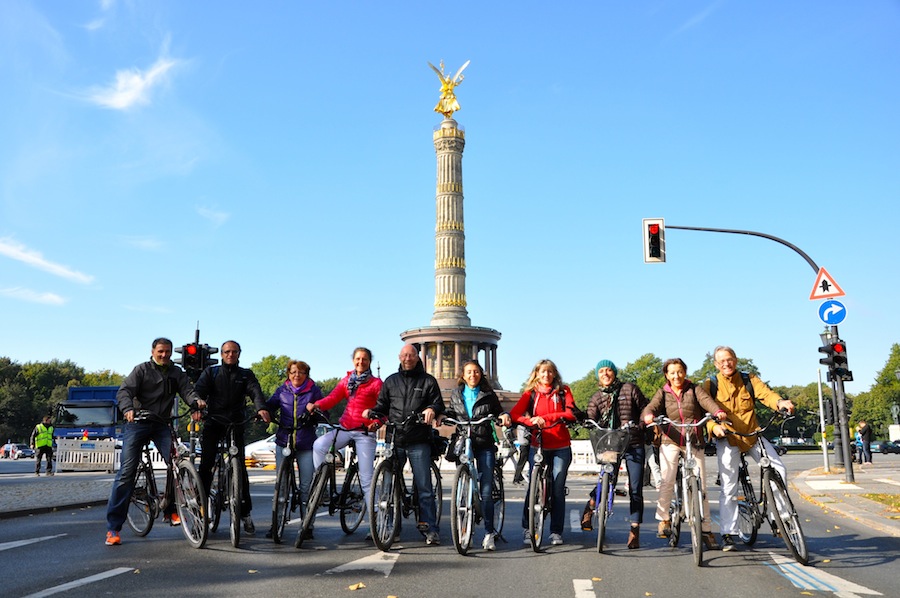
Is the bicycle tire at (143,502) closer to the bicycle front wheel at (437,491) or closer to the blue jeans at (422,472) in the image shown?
the blue jeans at (422,472)

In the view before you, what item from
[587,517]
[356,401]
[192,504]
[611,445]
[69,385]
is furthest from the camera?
[69,385]

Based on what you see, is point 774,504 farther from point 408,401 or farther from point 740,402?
point 408,401

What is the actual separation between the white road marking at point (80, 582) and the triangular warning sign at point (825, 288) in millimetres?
14176

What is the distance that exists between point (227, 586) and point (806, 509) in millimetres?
9930

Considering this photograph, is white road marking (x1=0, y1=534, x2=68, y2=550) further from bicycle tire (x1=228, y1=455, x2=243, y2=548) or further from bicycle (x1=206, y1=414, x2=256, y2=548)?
bicycle tire (x1=228, y1=455, x2=243, y2=548)

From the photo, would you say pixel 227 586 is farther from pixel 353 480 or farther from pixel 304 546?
pixel 353 480

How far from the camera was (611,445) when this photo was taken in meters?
8.49

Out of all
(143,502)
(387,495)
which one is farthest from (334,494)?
(143,502)

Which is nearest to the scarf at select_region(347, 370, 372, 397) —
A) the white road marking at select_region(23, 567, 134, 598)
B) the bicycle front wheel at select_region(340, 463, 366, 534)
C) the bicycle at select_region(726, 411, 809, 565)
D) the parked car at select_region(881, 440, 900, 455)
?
the bicycle front wheel at select_region(340, 463, 366, 534)

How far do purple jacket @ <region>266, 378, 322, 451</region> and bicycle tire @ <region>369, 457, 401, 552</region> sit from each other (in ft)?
3.99

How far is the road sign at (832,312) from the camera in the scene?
1728cm

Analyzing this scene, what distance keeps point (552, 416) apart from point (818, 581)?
2825mm

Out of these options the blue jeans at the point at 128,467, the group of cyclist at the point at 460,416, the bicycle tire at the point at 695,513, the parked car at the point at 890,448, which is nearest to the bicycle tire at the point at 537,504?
the group of cyclist at the point at 460,416

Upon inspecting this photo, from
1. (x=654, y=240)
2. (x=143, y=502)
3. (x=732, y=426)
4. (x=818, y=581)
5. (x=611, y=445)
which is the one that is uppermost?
(x=654, y=240)
